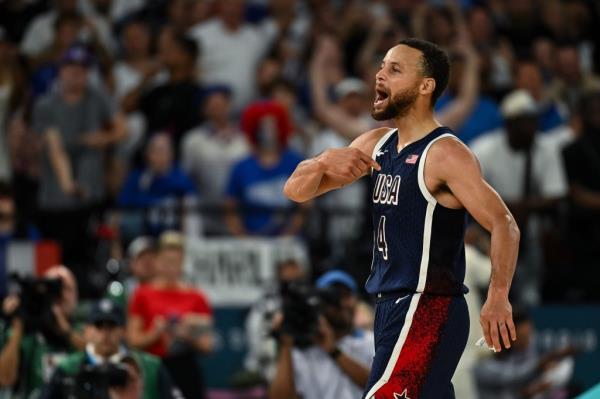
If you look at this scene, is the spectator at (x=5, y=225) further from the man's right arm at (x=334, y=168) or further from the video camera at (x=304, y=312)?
the man's right arm at (x=334, y=168)

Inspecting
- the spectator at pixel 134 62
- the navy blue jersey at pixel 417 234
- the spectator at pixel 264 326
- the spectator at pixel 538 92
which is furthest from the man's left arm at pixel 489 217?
the spectator at pixel 538 92

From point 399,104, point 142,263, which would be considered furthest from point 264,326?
point 399,104

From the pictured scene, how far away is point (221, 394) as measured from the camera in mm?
12016

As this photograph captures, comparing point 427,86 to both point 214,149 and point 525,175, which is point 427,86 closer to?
point 525,175

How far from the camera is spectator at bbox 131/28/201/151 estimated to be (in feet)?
46.5

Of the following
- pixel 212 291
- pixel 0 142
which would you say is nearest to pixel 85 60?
pixel 0 142

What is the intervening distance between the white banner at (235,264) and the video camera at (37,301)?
368cm

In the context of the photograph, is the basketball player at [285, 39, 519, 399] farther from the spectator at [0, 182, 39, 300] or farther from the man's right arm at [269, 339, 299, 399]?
the spectator at [0, 182, 39, 300]

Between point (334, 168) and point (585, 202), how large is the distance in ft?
24.8

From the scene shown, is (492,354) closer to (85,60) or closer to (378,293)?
(85,60)

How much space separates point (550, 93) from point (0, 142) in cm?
583

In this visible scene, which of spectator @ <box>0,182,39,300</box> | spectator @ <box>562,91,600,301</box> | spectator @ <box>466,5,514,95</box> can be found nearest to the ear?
spectator @ <box>0,182,39,300</box>

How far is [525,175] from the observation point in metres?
13.5

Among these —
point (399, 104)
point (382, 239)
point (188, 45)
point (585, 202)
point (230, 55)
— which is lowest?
point (585, 202)
